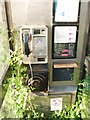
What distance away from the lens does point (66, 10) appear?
1.37 meters

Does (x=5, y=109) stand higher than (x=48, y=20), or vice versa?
(x=48, y=20)

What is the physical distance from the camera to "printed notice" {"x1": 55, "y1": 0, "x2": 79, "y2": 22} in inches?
53.1

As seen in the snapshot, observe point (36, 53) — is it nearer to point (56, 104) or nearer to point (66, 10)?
point (66, 10)

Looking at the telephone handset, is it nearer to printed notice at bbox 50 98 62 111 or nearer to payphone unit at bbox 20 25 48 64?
payphone unit at bbox 20 25 48 64

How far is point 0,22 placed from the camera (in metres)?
1.38

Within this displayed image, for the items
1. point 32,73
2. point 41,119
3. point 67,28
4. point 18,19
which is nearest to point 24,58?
point 32,73

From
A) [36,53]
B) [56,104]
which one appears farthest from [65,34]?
[56,104]

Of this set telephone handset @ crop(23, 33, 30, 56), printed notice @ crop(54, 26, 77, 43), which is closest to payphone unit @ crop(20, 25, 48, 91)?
telephone handset @ crop(23, 33, 30, 56)

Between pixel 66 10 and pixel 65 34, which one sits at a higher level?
pixel 66 10

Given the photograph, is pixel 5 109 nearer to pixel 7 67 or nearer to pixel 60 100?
pixel 7 67

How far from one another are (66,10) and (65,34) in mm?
210

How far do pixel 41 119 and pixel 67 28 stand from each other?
1078 mm

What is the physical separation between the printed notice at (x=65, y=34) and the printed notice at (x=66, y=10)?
70 millimetres

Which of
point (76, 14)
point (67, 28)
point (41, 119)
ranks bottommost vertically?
point (41, 119)
